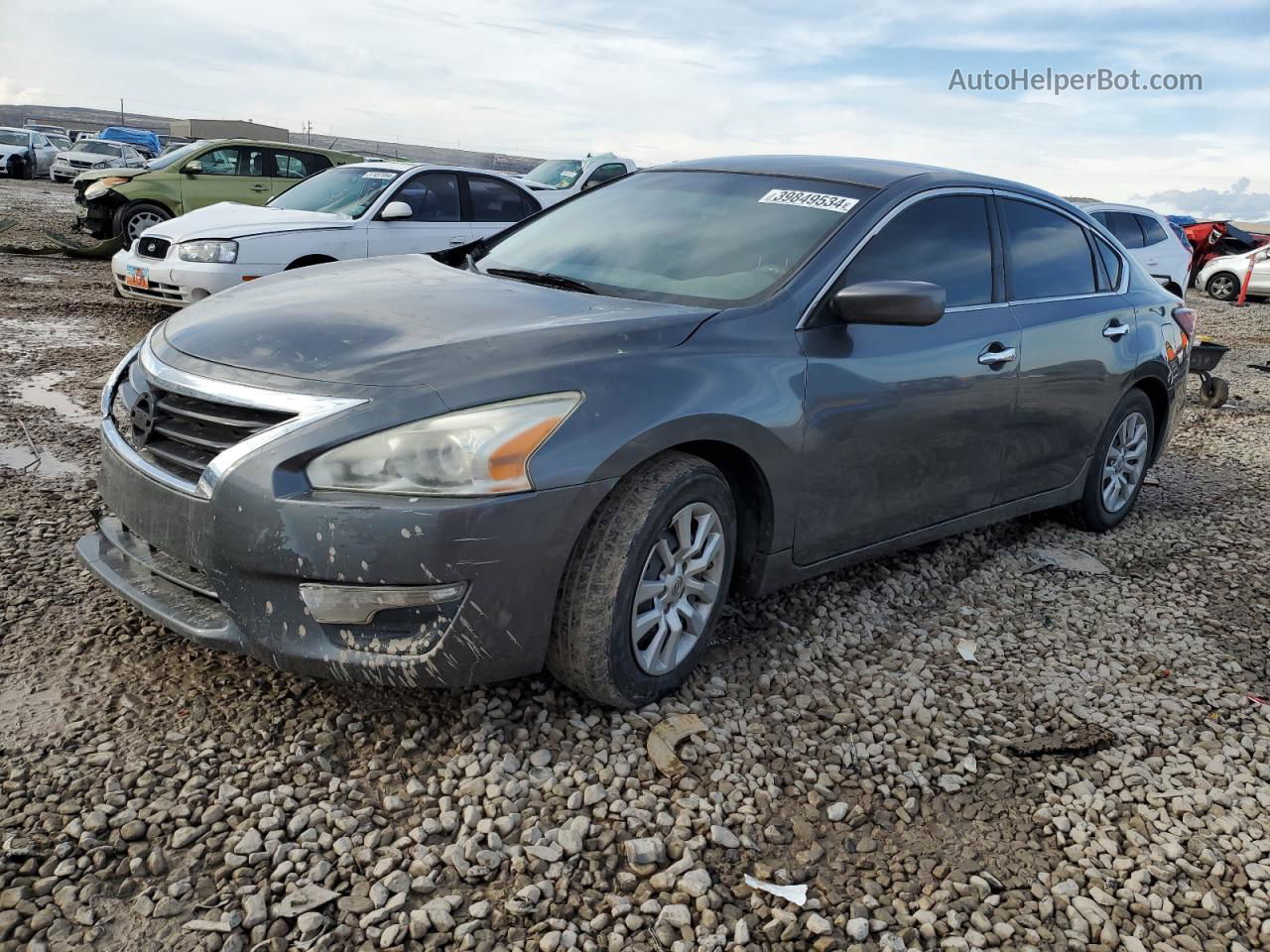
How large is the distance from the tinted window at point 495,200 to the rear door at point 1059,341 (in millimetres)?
6208

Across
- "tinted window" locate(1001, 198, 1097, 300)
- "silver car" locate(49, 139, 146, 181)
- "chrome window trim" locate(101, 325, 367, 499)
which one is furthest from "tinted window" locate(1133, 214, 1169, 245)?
"silver car" locate(49, 139, 146, 181)

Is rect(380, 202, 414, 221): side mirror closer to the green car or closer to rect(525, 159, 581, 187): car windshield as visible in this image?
the green car

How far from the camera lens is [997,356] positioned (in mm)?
3961

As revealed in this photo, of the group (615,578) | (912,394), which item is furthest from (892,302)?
(615,578)

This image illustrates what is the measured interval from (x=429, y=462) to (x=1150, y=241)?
44.7 ft

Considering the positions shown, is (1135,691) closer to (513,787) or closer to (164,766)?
(513,787)

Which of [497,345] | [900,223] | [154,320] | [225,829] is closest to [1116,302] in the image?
[900,223]

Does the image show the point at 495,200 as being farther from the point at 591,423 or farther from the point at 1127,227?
the point at 1127,227

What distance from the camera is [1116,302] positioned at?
15.9 feet

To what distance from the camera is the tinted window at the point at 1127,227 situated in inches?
532

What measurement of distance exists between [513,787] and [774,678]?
104cm

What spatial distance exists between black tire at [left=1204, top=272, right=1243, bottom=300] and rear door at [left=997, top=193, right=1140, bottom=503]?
713 inches

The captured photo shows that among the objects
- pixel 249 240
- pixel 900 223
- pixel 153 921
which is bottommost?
pixel 153 921

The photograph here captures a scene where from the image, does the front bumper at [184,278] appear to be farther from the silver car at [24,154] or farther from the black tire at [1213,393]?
the silver car at [24,154]
